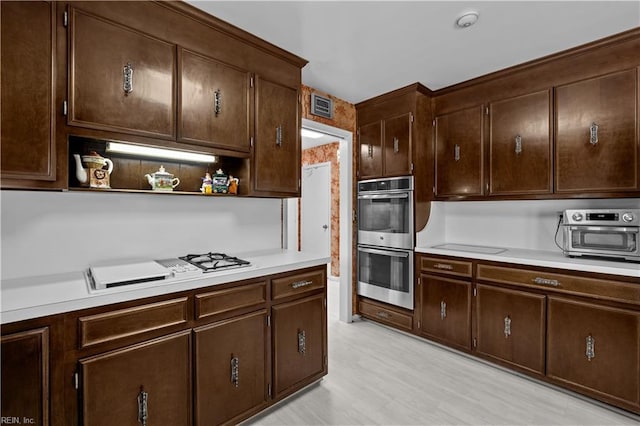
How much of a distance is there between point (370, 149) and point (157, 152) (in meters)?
2.28

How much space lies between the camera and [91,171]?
1673 millimetres

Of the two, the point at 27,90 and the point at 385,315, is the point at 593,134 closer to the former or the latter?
→ the point at 385,315

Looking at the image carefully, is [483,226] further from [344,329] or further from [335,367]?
[335,367]

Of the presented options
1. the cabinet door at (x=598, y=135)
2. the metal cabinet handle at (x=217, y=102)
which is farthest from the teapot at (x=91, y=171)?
the cabinet door at (x=598, y=135)

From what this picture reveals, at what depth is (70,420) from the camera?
50.3 inches

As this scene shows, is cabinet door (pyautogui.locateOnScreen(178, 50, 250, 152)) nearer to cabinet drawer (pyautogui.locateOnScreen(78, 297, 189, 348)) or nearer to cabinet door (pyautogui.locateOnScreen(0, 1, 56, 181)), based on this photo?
cabinet door (pyautogui.locateOnScreen(0, 1, 56, 181))

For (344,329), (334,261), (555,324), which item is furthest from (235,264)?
(334,261)

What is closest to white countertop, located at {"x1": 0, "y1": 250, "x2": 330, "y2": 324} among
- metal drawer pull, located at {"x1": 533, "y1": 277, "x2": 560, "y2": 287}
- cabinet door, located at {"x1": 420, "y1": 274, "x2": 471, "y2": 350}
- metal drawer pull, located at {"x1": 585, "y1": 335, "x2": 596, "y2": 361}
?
cabinet door, located at {"x1": 420, "y1": 274, "x2": 471, "y2": 350}

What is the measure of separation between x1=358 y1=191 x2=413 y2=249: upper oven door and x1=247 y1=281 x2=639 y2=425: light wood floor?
1112mm

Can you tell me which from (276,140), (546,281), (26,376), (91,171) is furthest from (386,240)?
(26,376)

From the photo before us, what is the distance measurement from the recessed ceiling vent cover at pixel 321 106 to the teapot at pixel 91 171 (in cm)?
198

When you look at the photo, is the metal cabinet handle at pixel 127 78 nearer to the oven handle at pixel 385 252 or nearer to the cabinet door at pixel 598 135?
the oven handle at pixel 385 252

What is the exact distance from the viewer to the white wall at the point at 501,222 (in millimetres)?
2740

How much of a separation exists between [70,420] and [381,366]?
83.2 inches
